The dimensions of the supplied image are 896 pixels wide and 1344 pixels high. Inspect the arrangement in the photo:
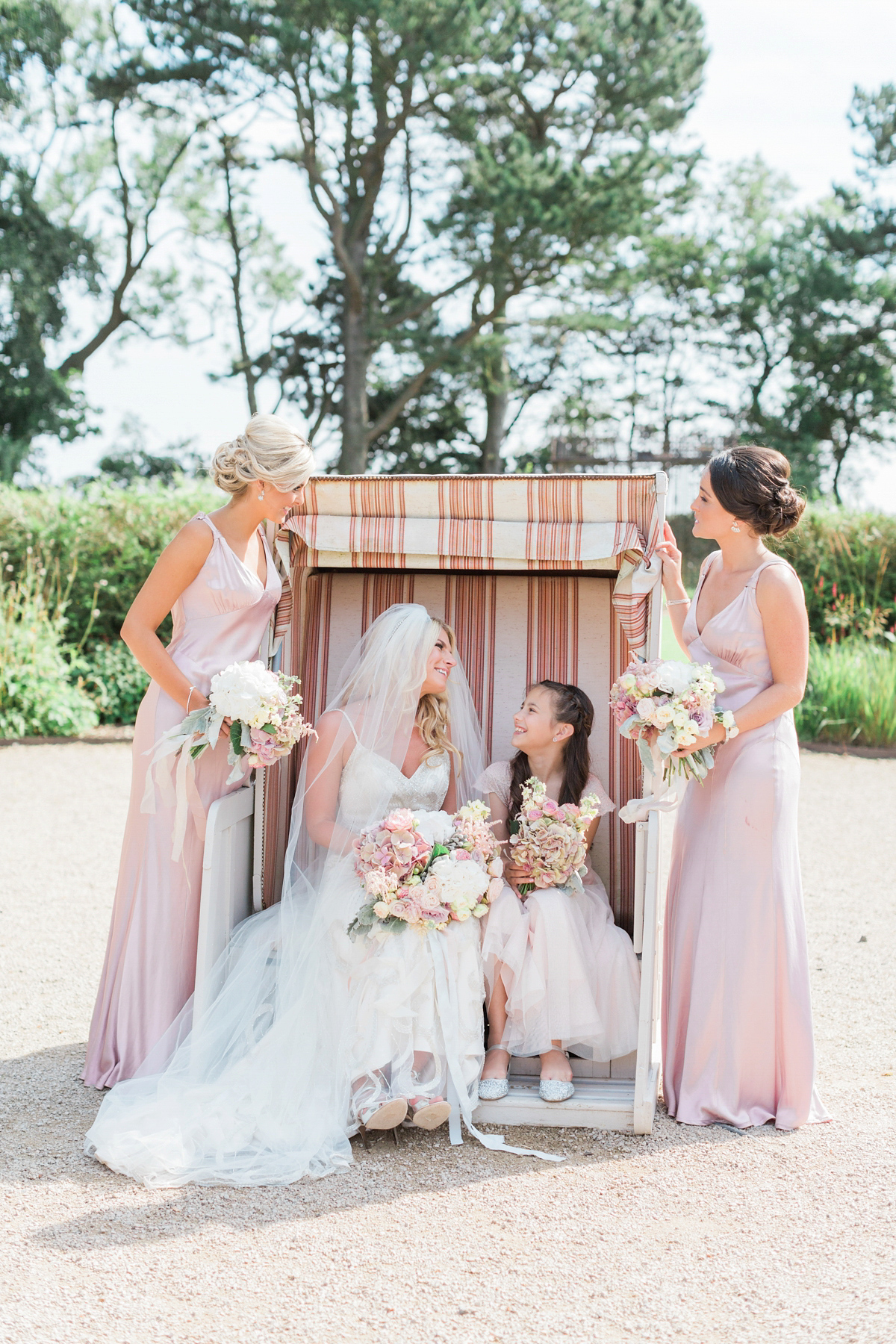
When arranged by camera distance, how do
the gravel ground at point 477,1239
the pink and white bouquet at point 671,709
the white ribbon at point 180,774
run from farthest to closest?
the white ribbon at point 180,774, the pink and white bouquet at point 671,709, the gravel ground at point 477,1239

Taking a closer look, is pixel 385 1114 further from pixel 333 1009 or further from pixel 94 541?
pixel 94 541

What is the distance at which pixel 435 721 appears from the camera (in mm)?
3951

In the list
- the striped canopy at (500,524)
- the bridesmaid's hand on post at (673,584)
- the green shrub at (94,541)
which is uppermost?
the green shrub at (94,541)

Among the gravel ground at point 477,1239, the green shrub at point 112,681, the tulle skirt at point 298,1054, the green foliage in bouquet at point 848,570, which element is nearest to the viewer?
the gravel ground at point 477,1239

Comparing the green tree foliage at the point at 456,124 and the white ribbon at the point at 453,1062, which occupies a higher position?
the green tree foliage at the point at 456,124

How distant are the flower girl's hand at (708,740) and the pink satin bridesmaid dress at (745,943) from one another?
0.25 metres

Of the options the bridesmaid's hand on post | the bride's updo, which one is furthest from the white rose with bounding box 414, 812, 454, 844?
the bride's updo

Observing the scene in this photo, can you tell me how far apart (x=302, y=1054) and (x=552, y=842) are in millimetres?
1036

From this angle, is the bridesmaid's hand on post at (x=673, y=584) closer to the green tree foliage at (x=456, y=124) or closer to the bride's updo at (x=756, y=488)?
the bride's updo at (x=756, y=488)

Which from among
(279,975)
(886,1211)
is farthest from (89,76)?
(886,1211)

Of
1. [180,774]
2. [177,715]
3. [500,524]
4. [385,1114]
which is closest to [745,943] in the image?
[385,1114]

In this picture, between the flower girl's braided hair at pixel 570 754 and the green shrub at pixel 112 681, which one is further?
the green shrub at pixel 112 681

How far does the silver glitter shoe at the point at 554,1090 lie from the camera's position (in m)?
3.38

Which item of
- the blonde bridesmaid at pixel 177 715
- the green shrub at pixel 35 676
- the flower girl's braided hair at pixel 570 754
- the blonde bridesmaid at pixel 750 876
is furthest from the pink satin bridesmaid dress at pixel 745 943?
the green shrub at pixel 35 676
